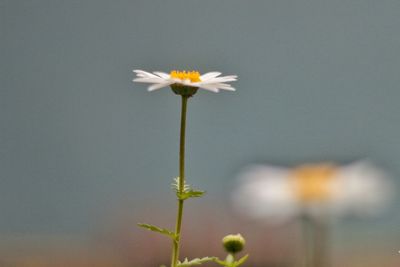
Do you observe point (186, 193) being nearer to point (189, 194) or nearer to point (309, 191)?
point (189, 194)

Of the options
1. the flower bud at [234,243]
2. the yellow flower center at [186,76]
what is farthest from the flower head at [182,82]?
the flower bud at [234,243]

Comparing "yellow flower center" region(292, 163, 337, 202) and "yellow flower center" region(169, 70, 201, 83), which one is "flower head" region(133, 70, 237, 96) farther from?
"yellow flower center" region(292, 163, 337, 202)

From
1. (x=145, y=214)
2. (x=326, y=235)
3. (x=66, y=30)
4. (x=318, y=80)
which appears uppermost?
(x=66, y=30)

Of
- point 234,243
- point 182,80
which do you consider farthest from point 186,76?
point 234,243

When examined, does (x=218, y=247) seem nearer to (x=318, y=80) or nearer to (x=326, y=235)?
(x=326, y=235)

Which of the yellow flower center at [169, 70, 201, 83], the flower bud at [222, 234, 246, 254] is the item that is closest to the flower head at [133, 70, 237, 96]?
the yellow flower center at [169, 70, 201, 83]

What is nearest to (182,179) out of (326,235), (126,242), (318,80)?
(326,235)

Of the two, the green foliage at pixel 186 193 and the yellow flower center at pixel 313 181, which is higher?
the yellow flower center at pixel 313 181

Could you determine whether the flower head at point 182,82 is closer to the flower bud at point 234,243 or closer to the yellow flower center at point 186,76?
the yellow flower center at point 186,76
